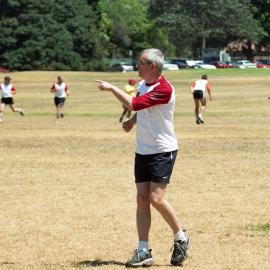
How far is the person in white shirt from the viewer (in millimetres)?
7188

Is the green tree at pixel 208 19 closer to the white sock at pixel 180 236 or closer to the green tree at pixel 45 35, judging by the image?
the green tree at pixel 45 35

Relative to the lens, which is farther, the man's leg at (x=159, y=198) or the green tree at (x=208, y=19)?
the green tree at (x=208, y=19)

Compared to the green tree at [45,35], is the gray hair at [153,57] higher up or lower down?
higher up

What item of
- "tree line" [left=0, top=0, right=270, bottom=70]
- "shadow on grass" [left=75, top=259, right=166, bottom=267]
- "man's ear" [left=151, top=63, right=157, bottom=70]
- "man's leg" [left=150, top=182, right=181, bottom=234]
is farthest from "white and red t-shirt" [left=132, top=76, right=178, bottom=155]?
"tree line" [left=0, top=0, right=270, bottom=70]

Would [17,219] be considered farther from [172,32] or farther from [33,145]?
[172,32]

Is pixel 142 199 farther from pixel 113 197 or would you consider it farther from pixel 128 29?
pixel 128 29

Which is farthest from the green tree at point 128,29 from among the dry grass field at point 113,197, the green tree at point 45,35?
the dry grass field at point 113,197

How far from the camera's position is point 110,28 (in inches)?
4552

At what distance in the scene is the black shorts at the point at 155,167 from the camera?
7336 mm

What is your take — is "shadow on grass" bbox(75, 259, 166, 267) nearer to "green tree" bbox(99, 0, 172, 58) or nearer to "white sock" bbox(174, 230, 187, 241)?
"white sock" bbox(174, 230, 187, 241)

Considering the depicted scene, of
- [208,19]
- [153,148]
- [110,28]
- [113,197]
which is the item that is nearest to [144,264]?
[153,148]

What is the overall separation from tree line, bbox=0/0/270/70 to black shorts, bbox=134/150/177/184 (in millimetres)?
74129

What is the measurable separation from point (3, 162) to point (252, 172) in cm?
518

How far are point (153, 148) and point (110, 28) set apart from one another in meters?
109
